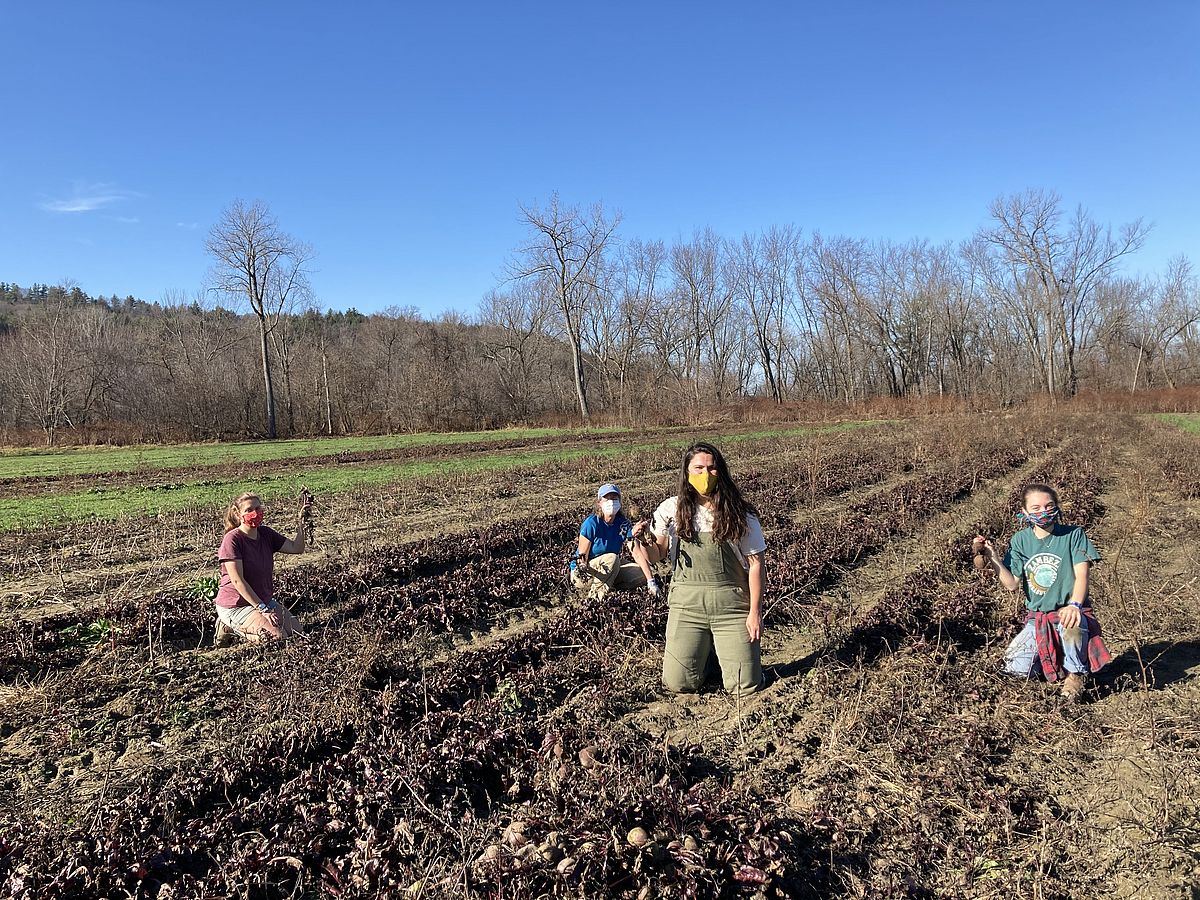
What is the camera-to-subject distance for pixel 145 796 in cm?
350

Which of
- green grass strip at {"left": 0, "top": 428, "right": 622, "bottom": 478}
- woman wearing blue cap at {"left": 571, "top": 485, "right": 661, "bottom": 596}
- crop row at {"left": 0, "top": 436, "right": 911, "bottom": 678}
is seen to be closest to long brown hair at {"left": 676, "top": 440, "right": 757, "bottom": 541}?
woman wearing blue cap at {"left": 571, "top": 485, "right": 661, "bottom": 596}

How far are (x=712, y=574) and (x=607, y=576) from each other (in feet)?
7.68

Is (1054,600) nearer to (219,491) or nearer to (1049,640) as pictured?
(1049,640)

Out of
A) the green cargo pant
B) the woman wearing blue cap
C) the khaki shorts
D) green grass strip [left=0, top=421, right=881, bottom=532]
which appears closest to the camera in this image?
the green cargo pant

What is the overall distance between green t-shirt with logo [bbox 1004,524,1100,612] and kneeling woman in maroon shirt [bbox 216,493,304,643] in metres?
5.34

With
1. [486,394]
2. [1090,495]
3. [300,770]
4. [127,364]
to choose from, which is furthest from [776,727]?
[127,364]

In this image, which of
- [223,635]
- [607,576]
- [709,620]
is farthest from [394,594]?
[709,620]

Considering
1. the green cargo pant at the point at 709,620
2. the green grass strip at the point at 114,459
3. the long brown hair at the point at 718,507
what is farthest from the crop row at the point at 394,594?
the green grass strip at the point at 114,459

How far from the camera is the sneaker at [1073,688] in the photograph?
4.29 meters

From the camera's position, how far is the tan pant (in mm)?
6738

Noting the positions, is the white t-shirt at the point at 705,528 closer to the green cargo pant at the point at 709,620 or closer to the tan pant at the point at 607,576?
the green cargo pant at the point at 709,620

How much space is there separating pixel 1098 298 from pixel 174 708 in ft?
264

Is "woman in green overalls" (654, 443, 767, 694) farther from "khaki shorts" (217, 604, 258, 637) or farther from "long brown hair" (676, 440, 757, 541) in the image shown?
"khaki shorts" (217, 604, 258, 637)

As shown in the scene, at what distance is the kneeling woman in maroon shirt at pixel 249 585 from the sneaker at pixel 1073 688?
17.7 ft
